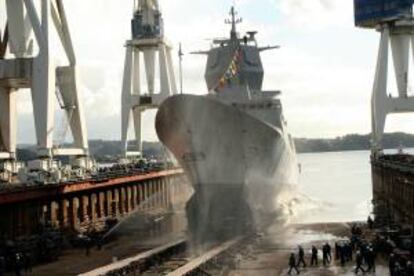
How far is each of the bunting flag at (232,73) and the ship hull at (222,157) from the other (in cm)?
266

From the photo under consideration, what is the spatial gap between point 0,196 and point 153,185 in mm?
34617

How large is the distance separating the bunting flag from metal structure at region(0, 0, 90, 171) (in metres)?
10.9

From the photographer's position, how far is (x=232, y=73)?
166ft

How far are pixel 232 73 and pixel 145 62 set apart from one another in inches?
1165

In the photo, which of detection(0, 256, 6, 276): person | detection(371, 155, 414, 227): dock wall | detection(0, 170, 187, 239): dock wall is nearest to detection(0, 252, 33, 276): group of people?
detection(0, 256, 6, 276): person

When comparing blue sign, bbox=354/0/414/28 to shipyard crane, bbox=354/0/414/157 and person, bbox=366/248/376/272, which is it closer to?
shipyard crane, bbox=354/0/414/157

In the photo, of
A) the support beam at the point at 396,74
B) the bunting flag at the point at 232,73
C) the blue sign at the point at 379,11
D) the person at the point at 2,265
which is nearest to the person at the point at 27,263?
the person at the point at 2,265

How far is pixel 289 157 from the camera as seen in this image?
55.2 metres

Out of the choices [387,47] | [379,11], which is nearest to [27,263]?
[387,47]

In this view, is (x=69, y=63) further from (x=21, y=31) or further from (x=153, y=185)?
(x=153, y=185)

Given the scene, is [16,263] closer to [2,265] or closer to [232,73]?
[2,265]

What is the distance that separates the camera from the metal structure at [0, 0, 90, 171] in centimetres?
4491

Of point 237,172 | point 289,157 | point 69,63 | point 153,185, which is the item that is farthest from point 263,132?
point 153,185

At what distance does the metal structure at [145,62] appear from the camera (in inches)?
2948
